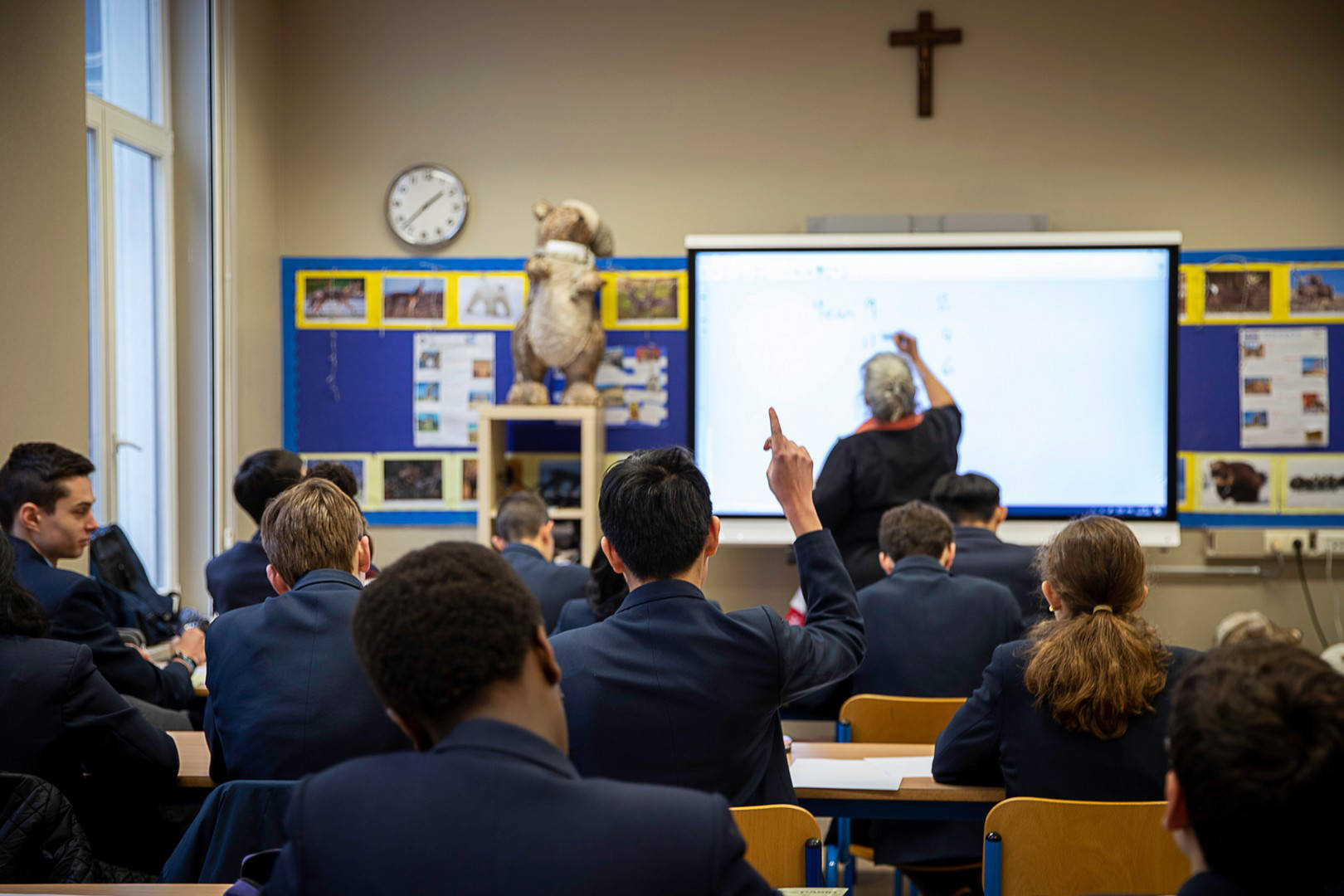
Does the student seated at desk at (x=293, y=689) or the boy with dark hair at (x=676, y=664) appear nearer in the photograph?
the boy with dark hair at (x=676, y=664)

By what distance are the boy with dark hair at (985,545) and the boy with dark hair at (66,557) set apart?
214cm

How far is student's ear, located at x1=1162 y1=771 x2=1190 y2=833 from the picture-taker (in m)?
0.96

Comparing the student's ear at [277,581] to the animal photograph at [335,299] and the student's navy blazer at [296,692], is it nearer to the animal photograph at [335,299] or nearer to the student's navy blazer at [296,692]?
the student's navy blazer at [296,692]

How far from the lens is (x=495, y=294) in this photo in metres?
5.25

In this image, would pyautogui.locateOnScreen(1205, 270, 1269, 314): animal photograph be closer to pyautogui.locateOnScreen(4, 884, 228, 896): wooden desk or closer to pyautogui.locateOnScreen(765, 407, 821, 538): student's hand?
pyautogui.locateOnScreen(765, 407, 821, 538): student's hand

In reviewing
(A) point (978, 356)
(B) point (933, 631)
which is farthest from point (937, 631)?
(A) point (978, 356)

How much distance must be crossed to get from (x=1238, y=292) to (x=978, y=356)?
3.72 feet

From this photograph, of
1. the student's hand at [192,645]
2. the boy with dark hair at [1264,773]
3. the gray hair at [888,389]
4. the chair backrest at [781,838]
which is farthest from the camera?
the gray hair at [888,389]

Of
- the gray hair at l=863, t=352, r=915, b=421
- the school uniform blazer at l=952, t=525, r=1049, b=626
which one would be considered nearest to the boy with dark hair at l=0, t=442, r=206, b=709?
the school uniform blazer at l=952, t=525, r=1049, b=626

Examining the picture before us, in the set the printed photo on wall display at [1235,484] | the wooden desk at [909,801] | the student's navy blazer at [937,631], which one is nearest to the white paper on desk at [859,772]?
the wooden desk at [909,801]

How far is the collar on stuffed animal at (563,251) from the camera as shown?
15.8ft

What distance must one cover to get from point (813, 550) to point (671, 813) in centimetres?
94

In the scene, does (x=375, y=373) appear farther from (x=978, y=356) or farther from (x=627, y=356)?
(x=978, y=356)

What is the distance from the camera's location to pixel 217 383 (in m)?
4.76
